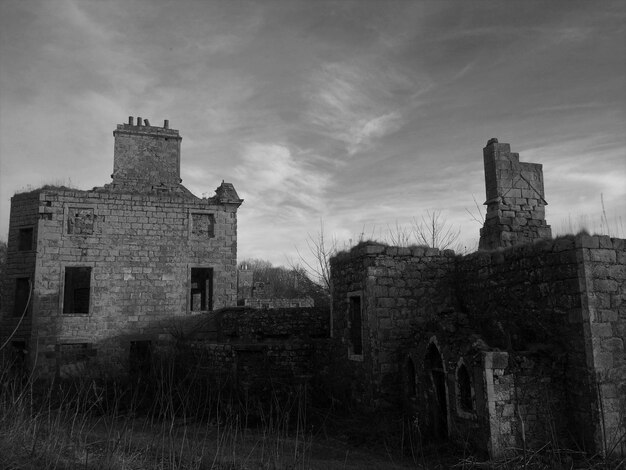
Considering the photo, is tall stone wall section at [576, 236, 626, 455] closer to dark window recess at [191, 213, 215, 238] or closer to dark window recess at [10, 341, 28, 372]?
dark window recess at [191, 213, 215, 238]

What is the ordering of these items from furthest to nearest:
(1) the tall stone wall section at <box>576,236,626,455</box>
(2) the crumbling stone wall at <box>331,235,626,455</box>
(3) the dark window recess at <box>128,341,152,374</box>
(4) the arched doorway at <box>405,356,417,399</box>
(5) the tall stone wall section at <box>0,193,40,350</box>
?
(5) the tall stone wall section at <box>0,193,40,350</box>
(3) the dark window recess at <box>128,341,152,374</box>
(4) the arched doorway at <box>405,356,417,399</box>
(2) the crumbling stone wall at <box>331,235,626,455</box>
(1) the tall stone wall section at <box>576,236,626,455</box>

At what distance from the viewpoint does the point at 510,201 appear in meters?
11.6

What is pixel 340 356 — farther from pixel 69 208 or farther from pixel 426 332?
pixel 69 208

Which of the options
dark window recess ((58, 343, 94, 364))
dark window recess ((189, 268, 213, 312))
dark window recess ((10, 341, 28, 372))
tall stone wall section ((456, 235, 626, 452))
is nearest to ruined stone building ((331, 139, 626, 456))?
tall stone wall section ((456, 235, 626, 452))

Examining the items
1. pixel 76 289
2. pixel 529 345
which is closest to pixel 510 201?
pixel 529 345

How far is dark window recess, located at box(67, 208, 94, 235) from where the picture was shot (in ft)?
57.8

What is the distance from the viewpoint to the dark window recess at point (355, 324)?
11.4 m

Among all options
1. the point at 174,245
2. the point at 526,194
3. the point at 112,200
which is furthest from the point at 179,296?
the point at 526,194

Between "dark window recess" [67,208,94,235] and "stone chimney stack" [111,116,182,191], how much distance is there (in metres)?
1.52

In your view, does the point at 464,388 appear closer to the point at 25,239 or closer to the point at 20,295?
the point at 20,295

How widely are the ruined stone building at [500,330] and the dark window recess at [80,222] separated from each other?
979 centimetres

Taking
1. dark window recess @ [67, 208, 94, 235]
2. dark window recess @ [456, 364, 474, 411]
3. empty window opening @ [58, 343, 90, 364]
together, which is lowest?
dark window recess @ [456, 364, 474, 411]

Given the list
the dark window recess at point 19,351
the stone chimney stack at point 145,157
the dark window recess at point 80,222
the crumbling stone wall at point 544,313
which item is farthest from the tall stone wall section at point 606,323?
the dark window recess at point 19,351

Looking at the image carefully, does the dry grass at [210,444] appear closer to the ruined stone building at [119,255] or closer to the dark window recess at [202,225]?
the ruined stone building at [119,255]
